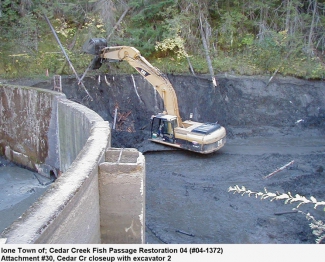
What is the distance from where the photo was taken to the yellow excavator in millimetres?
11680

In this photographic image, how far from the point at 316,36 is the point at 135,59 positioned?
11.2 metres

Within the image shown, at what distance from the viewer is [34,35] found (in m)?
18.0

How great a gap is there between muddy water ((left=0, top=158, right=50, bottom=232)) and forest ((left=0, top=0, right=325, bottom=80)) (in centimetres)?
615

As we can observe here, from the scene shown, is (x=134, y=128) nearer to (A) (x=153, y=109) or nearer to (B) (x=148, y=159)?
(A) (x=153, y=109)

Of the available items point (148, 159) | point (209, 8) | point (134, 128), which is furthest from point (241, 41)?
point (148, 159)

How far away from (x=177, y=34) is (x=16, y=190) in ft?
35.3

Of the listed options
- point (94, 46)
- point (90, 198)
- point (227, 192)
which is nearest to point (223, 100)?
point (94, 46)

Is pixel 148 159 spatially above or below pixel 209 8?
below

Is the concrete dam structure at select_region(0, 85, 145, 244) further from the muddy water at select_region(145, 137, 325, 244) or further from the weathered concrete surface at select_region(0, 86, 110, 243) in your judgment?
the muddy water at select_region(145, 137, 325, 244)

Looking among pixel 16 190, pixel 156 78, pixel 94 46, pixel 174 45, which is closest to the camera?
pixel 16 190

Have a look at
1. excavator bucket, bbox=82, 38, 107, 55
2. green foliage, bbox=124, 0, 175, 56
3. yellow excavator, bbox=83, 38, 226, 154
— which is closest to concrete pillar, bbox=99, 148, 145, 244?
yellow excavator, bbox=83, 38, 226, 154

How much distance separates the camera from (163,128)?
12.4 metres

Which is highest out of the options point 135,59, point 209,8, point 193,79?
point 209,8

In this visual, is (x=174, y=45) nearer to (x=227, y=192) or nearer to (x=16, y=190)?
(x=227, y=192)
